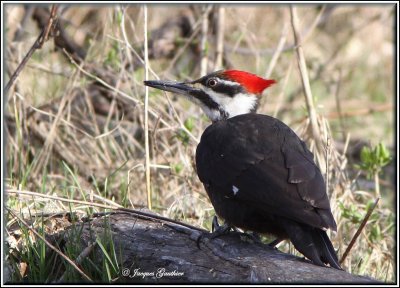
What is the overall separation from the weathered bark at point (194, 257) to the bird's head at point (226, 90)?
3.28ft

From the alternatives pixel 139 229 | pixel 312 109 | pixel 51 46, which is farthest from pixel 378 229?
pixel 51 46

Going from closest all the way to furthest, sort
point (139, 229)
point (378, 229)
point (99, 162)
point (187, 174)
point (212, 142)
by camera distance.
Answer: point (139, 229) < point (212, 142) < point (378, 229) < point (187, 174) < point (99, 162)

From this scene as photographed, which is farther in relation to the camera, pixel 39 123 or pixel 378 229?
pixel 39 123

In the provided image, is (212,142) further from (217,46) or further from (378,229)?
(217,46)

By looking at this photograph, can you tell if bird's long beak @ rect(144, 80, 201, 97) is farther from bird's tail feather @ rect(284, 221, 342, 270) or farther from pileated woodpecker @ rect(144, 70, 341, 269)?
bird's tail feather @ rect(284, 221, 342, 270)

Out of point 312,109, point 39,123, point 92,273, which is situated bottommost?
point 92,273

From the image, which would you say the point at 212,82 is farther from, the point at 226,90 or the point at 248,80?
the point at 248,80

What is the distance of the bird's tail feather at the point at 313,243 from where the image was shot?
11.9ft

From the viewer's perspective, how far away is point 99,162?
19.6ft

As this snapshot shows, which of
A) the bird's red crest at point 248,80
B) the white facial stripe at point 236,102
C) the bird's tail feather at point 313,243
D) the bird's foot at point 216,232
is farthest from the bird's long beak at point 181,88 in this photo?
the bird's tail feather at point 313,243

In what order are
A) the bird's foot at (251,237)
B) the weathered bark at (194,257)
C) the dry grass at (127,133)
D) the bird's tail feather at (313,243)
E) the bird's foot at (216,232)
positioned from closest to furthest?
1. the weathered bark at (194,257)
2. the bird's tail feather at (313,243)
3. the bird's foot at (216,232)
4. the bird's foot at (251,237)
5. the dry grass at (127,133)

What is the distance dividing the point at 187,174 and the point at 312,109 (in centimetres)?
102

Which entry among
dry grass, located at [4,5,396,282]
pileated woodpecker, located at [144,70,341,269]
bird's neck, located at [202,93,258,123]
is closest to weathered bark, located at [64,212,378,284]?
pileated woodpecker, located at [144,70,341,269]

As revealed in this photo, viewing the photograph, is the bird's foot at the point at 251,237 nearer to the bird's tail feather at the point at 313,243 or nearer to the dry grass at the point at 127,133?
the bird's tail feather at the point at 313,243
